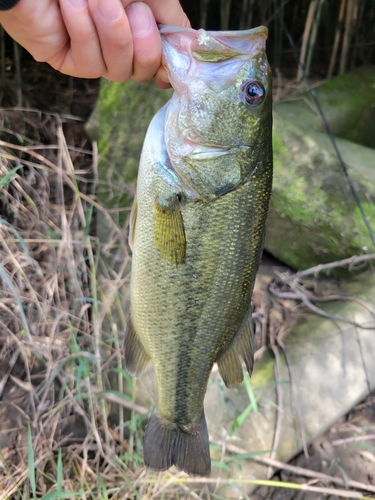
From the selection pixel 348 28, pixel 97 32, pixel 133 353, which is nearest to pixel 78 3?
pixel 97 32

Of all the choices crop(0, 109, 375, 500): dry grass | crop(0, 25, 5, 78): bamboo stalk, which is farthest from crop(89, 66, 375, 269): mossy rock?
crop(0, 25, 5, 78): bamboo stalk

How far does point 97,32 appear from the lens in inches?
34.3

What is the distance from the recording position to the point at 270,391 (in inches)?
76.0

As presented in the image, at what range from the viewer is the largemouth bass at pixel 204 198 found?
0.90 metres

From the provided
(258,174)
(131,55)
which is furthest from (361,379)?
(131,55)

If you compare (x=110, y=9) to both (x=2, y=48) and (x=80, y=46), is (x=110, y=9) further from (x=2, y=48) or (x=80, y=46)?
(x=2, y=48)

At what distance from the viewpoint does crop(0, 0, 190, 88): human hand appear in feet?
2.74

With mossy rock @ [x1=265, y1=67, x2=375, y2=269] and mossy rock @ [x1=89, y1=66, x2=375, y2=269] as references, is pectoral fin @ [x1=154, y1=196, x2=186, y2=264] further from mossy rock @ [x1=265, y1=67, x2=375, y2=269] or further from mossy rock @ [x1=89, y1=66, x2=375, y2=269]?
mossy rock @ [x1=265, y1=67, x2=375, y2=269]

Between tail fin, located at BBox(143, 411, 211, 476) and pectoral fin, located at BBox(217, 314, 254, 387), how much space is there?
8.4 inches

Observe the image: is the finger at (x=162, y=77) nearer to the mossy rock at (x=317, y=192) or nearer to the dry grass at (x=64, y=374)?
the dry grass at (x=64, y=374)

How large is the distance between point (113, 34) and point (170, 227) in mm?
449

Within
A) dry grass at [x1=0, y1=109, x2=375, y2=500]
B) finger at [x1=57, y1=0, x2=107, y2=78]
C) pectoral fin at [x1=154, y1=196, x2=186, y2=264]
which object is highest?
finger at [x1=57, y1=0, x2=107, y2=78]

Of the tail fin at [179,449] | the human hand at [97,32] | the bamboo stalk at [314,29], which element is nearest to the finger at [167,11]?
the human hand at [97,32]

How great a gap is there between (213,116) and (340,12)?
10.2 feet
